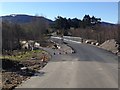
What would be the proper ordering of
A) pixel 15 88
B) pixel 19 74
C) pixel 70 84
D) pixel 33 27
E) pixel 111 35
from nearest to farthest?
pixel 15 88 < pixel 70 84 < pixel 19 74 < pixel 111 35 < pixel 33 27

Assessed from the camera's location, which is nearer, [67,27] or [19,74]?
[19,74]

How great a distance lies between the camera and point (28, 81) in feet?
58.2

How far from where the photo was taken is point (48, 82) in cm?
1747

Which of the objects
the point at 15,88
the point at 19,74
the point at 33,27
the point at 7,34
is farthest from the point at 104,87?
the point at 33,27

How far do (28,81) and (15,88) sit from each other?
2.34m

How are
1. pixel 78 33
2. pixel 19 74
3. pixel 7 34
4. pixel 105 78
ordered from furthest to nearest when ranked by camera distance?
pixel 78 33 → pixel 7 34 → pixel 19 74 → pixel 105 78

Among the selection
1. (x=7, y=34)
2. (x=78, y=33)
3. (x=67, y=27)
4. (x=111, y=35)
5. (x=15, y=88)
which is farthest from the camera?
(x=67, y=27)

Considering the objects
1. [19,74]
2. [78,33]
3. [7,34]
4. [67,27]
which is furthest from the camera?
[67,27]

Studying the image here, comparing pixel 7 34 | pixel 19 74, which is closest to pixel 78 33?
pixel 7 34

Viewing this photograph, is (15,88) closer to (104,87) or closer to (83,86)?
(83,86)

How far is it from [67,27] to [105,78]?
9322 centimetres

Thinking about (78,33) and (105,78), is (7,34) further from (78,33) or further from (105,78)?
(78,33)

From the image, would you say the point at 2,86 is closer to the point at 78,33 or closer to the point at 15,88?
the point at 15,88

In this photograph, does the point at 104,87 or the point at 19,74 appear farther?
the point at 19,74
